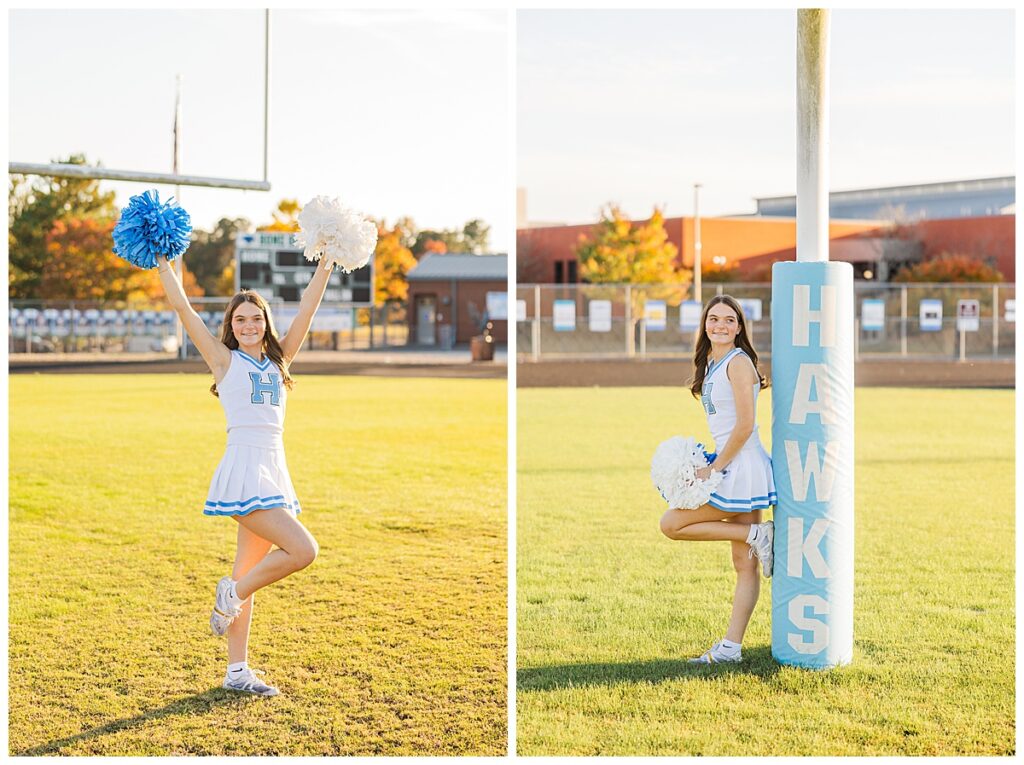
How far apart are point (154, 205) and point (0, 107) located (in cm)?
56

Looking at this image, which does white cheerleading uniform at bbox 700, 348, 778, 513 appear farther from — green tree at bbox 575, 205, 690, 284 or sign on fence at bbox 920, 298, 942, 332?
green tree at bbox 575, 205, 690, 284

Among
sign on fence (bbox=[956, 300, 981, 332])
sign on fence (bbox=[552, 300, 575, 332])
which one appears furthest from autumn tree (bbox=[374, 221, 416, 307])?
sign on fence (bbox=[956, 300, 981, 332])

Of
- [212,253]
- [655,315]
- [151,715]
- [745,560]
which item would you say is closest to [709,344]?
[745,560]

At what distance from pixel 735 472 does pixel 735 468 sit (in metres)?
0.02

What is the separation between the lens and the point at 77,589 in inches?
235

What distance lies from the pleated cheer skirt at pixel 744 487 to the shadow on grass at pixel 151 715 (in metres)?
1.91

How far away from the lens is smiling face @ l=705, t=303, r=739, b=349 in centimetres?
443

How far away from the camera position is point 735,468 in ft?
14.5

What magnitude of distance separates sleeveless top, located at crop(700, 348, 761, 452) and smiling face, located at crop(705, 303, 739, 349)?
0.05 meters

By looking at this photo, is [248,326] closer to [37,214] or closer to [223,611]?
[223,611]

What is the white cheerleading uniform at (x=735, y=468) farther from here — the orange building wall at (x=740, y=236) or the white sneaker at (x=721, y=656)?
the orange building wall at (x=740, y=236)

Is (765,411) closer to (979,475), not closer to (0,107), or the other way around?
(979,475)

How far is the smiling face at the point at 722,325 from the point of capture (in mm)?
4434

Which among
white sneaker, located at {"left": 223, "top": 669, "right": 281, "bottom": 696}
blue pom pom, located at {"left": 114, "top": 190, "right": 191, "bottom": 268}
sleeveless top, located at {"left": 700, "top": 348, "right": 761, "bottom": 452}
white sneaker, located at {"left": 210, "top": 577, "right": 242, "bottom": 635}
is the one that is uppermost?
blue pom pom, located at {"left": 114, "top": 190, "right": 191, "bottom": 268}
